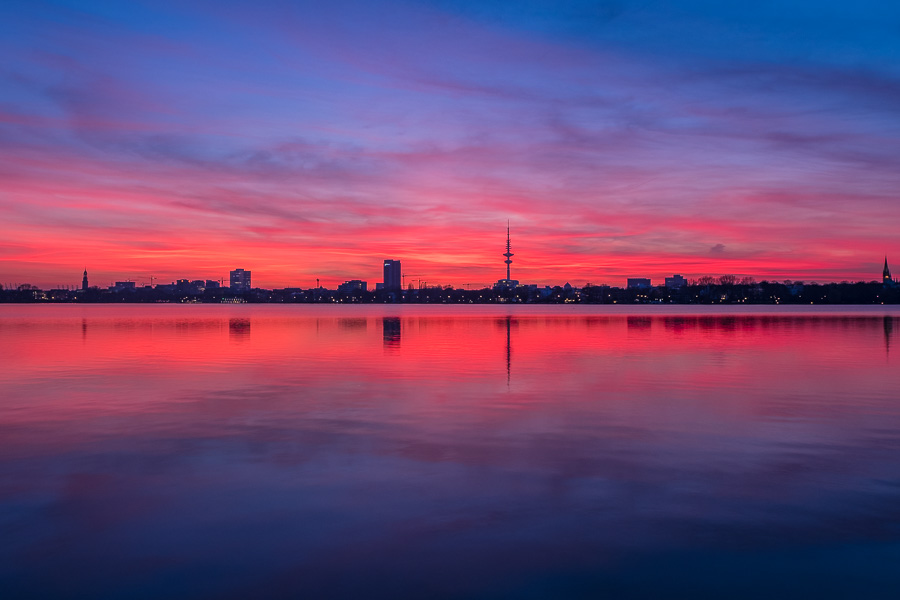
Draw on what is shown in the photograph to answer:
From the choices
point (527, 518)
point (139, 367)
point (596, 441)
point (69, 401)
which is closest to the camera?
point (527, 518)

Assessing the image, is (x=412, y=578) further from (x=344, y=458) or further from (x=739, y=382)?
(x=739, y=382)

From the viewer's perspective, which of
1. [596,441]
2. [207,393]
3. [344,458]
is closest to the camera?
[344,458]

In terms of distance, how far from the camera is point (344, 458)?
36.6ft

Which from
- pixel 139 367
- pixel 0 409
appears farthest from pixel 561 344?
Result: pixel 0 409

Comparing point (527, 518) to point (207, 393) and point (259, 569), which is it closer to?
point (259, 569)

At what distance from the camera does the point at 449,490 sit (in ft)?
30.6

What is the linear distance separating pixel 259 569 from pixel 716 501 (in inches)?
234

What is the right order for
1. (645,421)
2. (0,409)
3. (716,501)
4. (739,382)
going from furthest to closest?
(739,382) → (0,409) → (645,421) → (716,501)

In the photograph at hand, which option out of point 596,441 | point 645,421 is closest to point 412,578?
point 596,441

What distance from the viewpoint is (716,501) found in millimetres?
8797

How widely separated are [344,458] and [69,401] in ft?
33.8

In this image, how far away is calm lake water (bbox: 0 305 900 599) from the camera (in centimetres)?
665

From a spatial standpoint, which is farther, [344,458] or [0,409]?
[0,409]

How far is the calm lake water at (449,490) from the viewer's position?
6.65 meters
